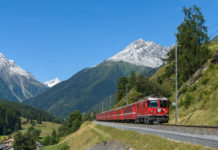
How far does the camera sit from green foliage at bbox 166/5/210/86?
6681 cm

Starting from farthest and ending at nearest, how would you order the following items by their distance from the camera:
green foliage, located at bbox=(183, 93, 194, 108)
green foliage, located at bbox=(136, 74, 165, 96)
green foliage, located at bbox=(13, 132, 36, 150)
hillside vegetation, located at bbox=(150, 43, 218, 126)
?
green foliage, located at bbox=(13, 132, 36, 150) < green foliage, located at bbox=(136, 74, 165, 96) < green foliage, located at bbox=(183, 93, 194, 108) < hillside vegetation, located at bbox=(150, 43, 218, 126)

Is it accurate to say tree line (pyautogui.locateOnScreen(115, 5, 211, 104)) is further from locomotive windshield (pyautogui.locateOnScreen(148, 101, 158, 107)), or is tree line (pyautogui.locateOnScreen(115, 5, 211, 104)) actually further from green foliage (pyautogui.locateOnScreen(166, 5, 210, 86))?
locomotive windshield (pyautogui.locateOnScreen(148, 101, 158, 107))

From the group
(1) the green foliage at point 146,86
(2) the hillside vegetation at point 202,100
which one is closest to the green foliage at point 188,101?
(2) the hillside vegetation at point 202,100

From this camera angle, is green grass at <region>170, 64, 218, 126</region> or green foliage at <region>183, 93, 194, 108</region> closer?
green grass at <region>170, 64, 218, 126</region>

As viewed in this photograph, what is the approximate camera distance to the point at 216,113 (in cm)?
3700

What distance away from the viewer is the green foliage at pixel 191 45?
6681 cm

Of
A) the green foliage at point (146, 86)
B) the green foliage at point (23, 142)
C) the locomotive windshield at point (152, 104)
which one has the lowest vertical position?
the green foliage at point (23, 142)

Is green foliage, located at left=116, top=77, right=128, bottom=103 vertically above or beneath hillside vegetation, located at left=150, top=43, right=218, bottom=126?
above

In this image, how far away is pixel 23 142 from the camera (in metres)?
140

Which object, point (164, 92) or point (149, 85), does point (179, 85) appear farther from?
point (149, 85)

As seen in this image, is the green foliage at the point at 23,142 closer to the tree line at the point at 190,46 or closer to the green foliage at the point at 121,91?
the green foliage at the point at 121,91

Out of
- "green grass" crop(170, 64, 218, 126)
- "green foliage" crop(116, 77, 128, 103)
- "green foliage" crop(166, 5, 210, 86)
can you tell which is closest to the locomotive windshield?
"green grass" crop(170, 64, 218, 126)

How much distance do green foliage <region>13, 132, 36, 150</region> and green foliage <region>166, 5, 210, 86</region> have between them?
92782 mm

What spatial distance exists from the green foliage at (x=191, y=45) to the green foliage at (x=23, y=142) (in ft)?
304
